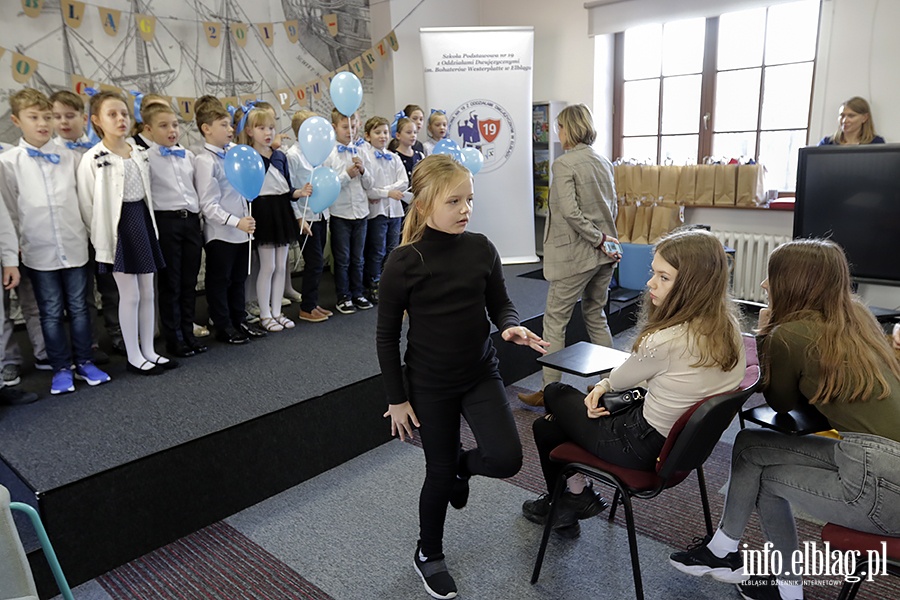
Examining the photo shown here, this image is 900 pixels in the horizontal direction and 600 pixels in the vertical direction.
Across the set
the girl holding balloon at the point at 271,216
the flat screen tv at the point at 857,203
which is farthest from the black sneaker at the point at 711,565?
the girl holding balloon at the point at 271,216

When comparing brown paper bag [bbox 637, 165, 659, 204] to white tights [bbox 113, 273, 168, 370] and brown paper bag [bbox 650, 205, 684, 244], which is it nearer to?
brown paper bag [bbox 650, 205, 684, 244]

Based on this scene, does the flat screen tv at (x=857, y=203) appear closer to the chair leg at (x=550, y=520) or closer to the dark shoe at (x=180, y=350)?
the chair leg at (x=550, y=520)

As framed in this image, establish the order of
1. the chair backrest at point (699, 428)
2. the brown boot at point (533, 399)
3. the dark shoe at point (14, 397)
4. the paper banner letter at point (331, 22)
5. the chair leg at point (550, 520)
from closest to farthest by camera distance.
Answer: the chair backrest at point (699, 428) → the chair leg at point (550, 520) → the dark shoe at point (14, 397) → the brown boot at point (533, 399) → the paper banner letter at point (331, 22)

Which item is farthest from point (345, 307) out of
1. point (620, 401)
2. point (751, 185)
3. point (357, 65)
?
point (751, 185)

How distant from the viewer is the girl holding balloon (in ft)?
10.9

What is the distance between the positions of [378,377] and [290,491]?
63cm

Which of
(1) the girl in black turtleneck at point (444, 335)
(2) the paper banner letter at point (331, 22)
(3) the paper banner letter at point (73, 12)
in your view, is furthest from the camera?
(2) the paper banner letter at point (331, 22)

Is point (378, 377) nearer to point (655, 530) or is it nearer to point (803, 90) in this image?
point (655, 530)

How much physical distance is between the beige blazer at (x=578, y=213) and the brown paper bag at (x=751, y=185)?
2172mm

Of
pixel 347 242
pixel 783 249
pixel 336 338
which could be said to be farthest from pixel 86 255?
pixel 783 249

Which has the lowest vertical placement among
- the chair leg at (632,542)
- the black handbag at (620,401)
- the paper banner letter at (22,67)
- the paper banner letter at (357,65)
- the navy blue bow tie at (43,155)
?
the chair leg at (632,542)

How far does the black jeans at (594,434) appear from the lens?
164 centimetres

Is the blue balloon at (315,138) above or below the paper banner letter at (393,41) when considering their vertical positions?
below

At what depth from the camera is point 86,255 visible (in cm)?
278
